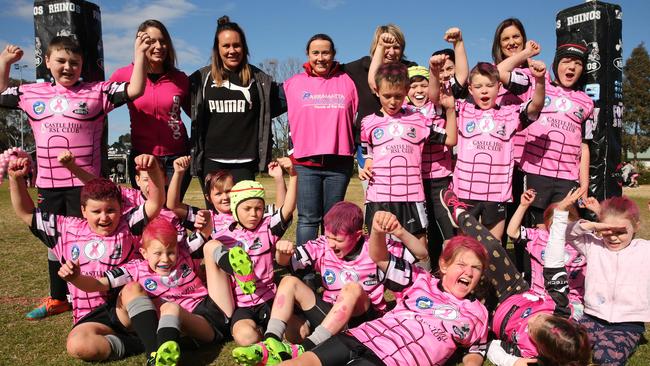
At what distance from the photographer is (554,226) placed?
3.49m

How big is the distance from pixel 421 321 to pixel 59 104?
334 centimetres

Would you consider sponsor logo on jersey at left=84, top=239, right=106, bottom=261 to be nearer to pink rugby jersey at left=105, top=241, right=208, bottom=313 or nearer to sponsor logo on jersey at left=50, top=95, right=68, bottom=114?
pink rugby jersey at left=105, top=241, right=208, bottom=313

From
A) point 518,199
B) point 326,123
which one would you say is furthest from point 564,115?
point 326,123

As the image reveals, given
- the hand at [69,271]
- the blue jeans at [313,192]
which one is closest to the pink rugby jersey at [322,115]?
the blue jeans at [313,192]

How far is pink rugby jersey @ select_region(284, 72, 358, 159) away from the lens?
4.73 metres

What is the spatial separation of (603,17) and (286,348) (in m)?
4.73

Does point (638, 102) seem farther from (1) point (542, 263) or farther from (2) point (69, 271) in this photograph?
(2) point (69, 271)

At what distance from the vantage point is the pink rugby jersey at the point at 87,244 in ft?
12.0

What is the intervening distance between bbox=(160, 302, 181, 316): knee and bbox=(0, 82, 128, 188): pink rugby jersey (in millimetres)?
1535

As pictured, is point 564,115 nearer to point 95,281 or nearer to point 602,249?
point 602,249

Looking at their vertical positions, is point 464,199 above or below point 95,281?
above

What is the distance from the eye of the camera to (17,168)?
11.9 ft

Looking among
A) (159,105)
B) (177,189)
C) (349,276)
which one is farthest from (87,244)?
(349,276)

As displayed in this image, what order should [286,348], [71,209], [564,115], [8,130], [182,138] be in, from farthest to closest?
[8,130]
[182,138]
[564,115]
[71,209]
[286,348]
